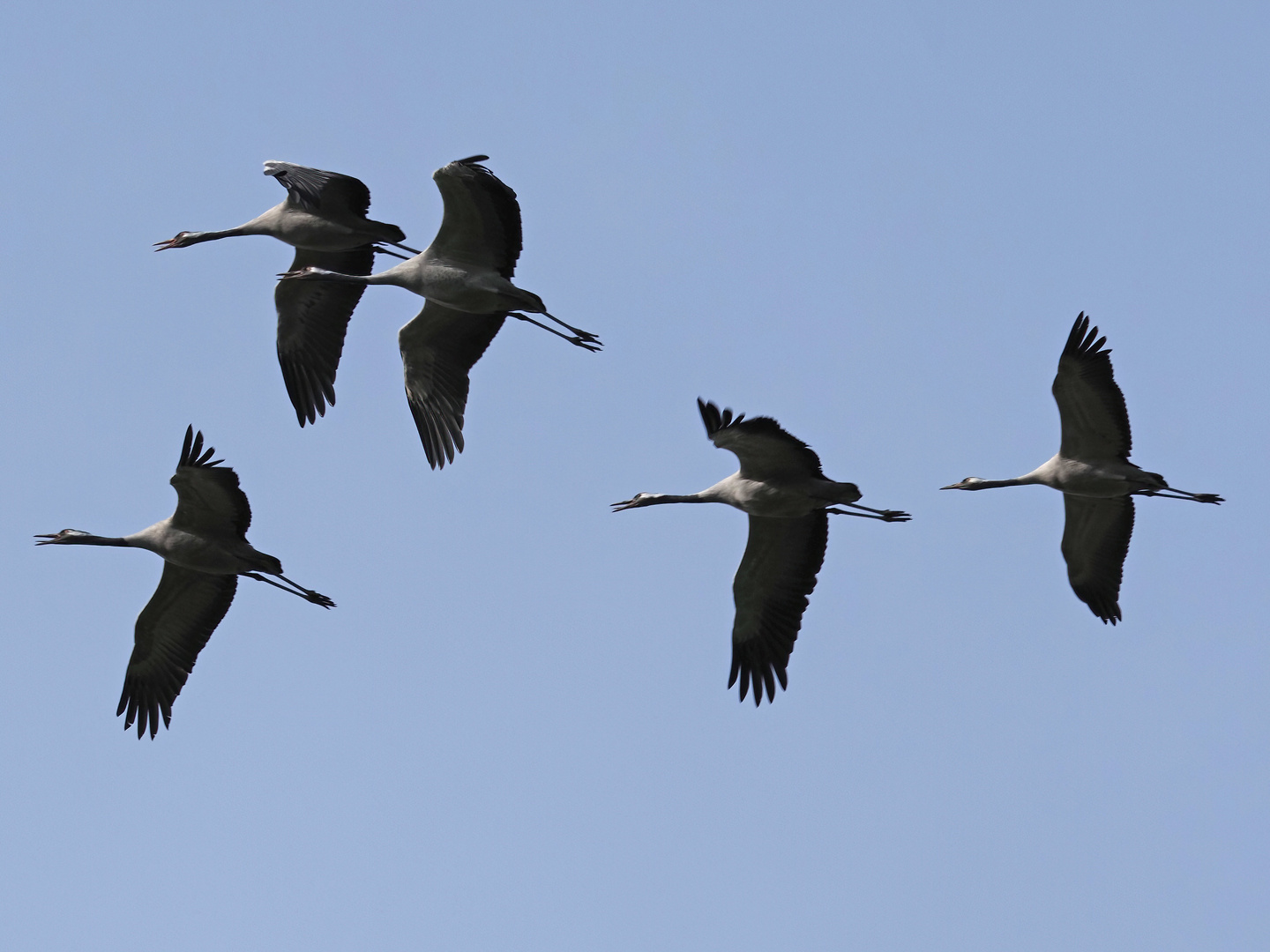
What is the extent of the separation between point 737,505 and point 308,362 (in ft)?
19.7

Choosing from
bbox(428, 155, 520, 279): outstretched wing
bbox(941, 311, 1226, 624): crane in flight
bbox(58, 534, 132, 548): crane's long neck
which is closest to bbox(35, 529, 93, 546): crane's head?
bbox(58, 534, 132, 548): crane's long neck

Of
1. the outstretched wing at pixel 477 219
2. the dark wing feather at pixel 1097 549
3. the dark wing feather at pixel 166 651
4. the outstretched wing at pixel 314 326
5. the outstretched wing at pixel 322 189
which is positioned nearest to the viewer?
the outstretched wing at pixel 477 219

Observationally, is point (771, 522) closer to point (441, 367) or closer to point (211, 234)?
point (441, 367)

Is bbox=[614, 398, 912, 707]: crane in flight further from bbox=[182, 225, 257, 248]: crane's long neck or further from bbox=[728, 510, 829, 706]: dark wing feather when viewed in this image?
bbox=[182, 225, 257, 248]: crane's long neck

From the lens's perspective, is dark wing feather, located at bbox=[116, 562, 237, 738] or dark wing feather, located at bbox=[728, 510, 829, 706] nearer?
dark wing feather, located at bbox=[728, 510, 829, 706]

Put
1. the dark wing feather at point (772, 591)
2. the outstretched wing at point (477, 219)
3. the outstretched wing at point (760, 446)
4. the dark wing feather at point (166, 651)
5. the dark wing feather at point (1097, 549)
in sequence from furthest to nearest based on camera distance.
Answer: the dark wing feather at point (1097, 549) → the dark wing feather at point (166, 651) → the dark wing feather at point (772, 591) → the outstretched wing at point (477, 219) → the outstretched wing at point (760, 446)

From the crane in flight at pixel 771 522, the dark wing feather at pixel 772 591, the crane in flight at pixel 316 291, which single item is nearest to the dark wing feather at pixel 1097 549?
the crane in flight at pixel 771 522

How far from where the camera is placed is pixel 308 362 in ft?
74.2

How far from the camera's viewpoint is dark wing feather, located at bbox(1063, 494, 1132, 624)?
21.6 m

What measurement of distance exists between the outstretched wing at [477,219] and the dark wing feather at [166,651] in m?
4.09

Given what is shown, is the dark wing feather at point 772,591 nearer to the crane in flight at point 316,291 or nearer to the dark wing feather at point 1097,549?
the dark wing feather at point 1097,549

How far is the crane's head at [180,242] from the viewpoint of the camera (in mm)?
23809

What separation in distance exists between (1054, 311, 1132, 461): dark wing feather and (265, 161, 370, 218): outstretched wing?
25.4 ft

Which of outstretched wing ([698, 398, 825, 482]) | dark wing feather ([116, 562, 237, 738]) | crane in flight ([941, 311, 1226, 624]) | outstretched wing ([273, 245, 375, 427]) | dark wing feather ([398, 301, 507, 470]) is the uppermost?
outstretched wing ([273, 245, 375, 427])
